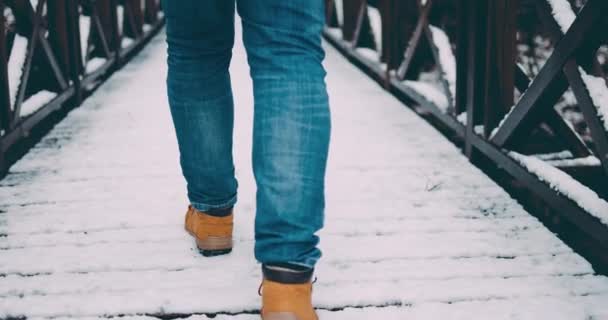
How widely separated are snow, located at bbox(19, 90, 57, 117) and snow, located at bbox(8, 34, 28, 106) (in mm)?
60

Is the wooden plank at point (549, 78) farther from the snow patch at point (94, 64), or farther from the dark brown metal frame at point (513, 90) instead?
the snow patch at point (94, 64)

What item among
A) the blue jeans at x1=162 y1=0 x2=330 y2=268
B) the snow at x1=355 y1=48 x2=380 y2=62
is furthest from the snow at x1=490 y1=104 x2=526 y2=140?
the snow at x1=355 y1=48 x2=380 y2=62

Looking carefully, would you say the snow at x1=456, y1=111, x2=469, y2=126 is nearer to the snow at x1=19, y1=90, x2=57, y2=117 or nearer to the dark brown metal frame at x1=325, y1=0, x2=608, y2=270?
the dark brown metal frame at x1=325, y1=0, x2=608, y2=270

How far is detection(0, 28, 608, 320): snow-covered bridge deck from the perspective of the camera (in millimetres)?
1504

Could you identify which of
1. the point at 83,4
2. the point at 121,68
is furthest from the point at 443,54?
the point at 121,68

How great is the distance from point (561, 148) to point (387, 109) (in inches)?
34.8

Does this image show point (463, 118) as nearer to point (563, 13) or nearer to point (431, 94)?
point (431, 94)

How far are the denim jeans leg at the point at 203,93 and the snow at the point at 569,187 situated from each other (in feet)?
2.55

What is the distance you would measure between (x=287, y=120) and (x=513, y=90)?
51.7 inches

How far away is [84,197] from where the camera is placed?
223 cm

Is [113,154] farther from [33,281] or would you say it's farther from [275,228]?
[275,228]

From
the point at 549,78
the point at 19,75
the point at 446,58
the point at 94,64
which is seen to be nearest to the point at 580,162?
the point at 549,78

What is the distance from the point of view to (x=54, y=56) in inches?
134

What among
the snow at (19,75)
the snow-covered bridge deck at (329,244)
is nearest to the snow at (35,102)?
the snow at (19,75)
